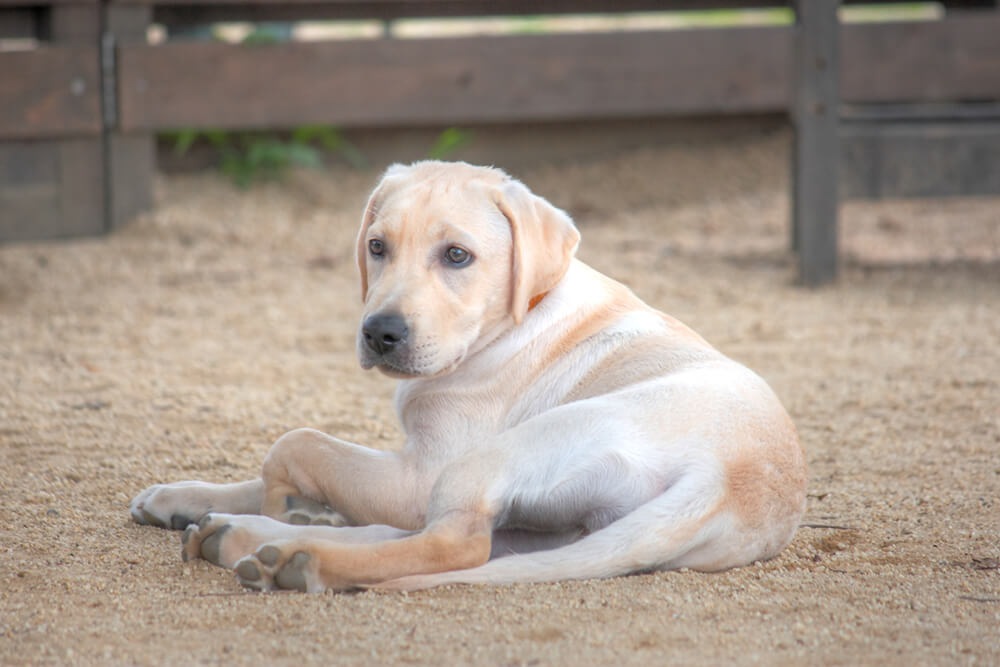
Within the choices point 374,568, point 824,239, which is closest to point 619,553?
point 374,568

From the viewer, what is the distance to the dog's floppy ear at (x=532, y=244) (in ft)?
11.7

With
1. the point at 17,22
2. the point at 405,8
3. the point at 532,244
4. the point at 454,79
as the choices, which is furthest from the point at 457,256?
the point at 405,8

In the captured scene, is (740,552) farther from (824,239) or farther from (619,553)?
(824,239)

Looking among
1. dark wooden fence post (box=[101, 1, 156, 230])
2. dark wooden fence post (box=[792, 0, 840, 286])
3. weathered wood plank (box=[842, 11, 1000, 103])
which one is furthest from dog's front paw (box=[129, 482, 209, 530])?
weathered wood plank (box=[842, 11, 1000, 103])

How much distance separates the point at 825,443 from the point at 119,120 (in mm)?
5297

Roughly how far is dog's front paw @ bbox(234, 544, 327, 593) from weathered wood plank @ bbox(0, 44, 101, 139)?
5595 millimetres

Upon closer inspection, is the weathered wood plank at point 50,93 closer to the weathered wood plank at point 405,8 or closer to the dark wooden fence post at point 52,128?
the dark wooden fence post at point 52,128

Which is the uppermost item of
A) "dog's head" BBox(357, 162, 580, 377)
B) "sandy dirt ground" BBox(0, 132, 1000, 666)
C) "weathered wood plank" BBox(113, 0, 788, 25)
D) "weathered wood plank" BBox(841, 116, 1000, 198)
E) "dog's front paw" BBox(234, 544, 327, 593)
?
"weathered wood plank" BBox(113, 0, 788, 25)

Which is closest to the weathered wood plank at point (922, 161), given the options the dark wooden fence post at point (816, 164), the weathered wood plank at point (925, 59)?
the dark wooden fence post at point (816, 164)

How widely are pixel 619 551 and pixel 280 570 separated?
815mm

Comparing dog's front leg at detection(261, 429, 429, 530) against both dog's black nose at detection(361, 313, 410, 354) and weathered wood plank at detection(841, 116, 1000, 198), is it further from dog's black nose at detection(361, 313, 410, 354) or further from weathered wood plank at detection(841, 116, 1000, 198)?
weathered wood plank at detection(841, 116, 1000, 198)

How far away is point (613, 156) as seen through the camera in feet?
33.3

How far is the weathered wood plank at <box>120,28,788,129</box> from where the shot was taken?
8.27 metres

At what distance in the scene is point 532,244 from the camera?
3576 millimetres
